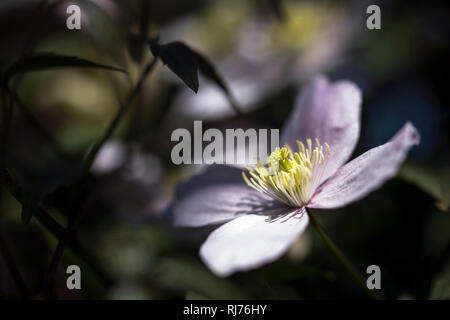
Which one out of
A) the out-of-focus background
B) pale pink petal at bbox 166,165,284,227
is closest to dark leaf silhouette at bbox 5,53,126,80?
the out-of-focus background

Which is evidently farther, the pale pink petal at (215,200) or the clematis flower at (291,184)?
the pale pink petal at (215,200)

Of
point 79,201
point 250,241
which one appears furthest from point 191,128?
point 250,241

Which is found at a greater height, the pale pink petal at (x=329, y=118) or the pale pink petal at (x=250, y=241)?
the pale pink petal at (x=329, y=118)

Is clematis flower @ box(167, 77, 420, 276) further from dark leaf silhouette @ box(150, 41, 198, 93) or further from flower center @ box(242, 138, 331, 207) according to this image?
dark leaf silhouette @ box(150, 41, 198, 93)

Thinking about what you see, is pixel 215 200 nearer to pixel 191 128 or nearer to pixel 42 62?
pixel 42 62

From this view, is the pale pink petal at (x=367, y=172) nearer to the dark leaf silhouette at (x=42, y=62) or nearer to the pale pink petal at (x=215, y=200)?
the pale pink petal at (x=215, y=200)

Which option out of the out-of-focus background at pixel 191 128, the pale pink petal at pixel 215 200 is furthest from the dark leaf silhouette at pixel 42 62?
the pale pink petal at pixel 215 200
